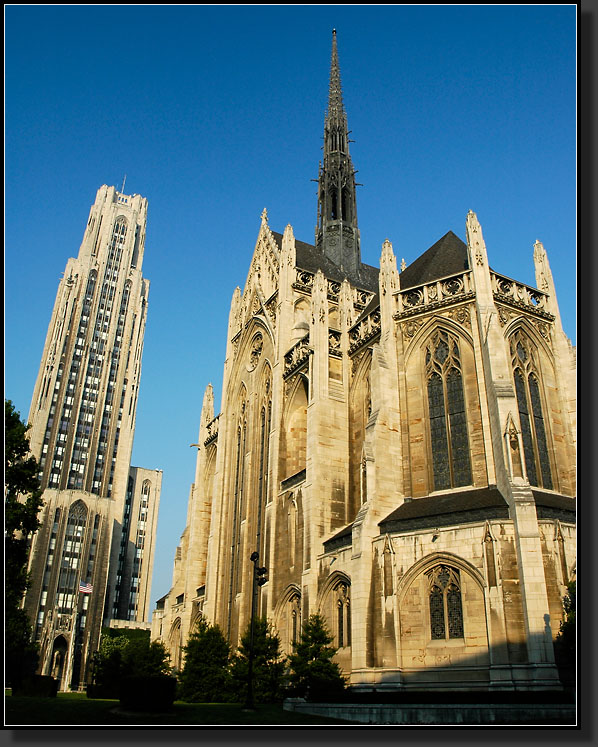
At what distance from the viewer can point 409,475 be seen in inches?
1168

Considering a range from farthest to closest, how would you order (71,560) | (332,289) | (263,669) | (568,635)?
1. (71,560)
2. (332,289)
3. (263,669)
4. (568,635)

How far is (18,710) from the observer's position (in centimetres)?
1692

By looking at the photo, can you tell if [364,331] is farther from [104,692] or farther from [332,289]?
[104,692]

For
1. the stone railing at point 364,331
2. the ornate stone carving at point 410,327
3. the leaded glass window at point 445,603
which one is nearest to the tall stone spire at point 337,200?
the stone railing at point 364,331

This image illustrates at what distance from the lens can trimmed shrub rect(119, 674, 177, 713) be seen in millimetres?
19719

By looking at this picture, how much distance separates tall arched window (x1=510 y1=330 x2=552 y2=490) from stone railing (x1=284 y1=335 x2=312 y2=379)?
12.9 meters

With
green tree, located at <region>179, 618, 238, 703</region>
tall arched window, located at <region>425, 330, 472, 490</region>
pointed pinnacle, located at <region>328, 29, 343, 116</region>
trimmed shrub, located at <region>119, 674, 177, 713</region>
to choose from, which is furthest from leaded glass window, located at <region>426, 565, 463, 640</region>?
pointed pinnacle, located at <region>328, 29, 343, 116</region>

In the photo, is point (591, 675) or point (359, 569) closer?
point (591, 675)

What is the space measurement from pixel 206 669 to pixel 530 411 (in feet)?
73.9

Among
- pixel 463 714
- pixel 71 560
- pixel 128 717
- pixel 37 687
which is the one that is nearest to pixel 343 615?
pixel 128 717

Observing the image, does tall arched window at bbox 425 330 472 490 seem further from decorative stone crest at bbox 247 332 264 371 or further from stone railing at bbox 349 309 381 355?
decorative stone crest at bbox 247 332 264 371

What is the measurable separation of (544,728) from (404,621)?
13185mm

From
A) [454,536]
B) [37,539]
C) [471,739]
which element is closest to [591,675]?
[471,739]

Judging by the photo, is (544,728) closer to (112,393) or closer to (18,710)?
(18,710)
